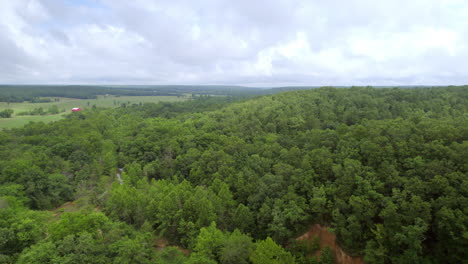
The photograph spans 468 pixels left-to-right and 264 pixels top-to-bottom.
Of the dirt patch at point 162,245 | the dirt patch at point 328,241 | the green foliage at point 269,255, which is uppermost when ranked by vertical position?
the green foliage at point 269,255

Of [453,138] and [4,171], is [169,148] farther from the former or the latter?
[453,138]

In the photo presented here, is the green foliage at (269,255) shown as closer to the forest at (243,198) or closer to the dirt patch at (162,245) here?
the forest at (243,198)

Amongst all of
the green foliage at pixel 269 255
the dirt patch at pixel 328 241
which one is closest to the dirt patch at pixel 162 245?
the green foliage at pixel 269 255

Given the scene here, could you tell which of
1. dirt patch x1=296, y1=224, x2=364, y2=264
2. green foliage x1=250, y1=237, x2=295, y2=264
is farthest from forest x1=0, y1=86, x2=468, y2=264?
dirt patch x1=296, y1=224, x2=364, y2=264

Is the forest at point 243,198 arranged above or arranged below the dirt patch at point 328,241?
above

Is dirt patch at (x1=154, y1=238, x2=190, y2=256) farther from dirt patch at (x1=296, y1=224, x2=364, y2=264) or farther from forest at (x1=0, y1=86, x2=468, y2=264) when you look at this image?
dirt patch at (x1=296, y1=224, x2=364, y2=264)

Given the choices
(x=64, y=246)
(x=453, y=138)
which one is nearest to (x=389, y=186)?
(x=453, y=138)

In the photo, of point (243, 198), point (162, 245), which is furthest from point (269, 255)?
point (162, 245)
